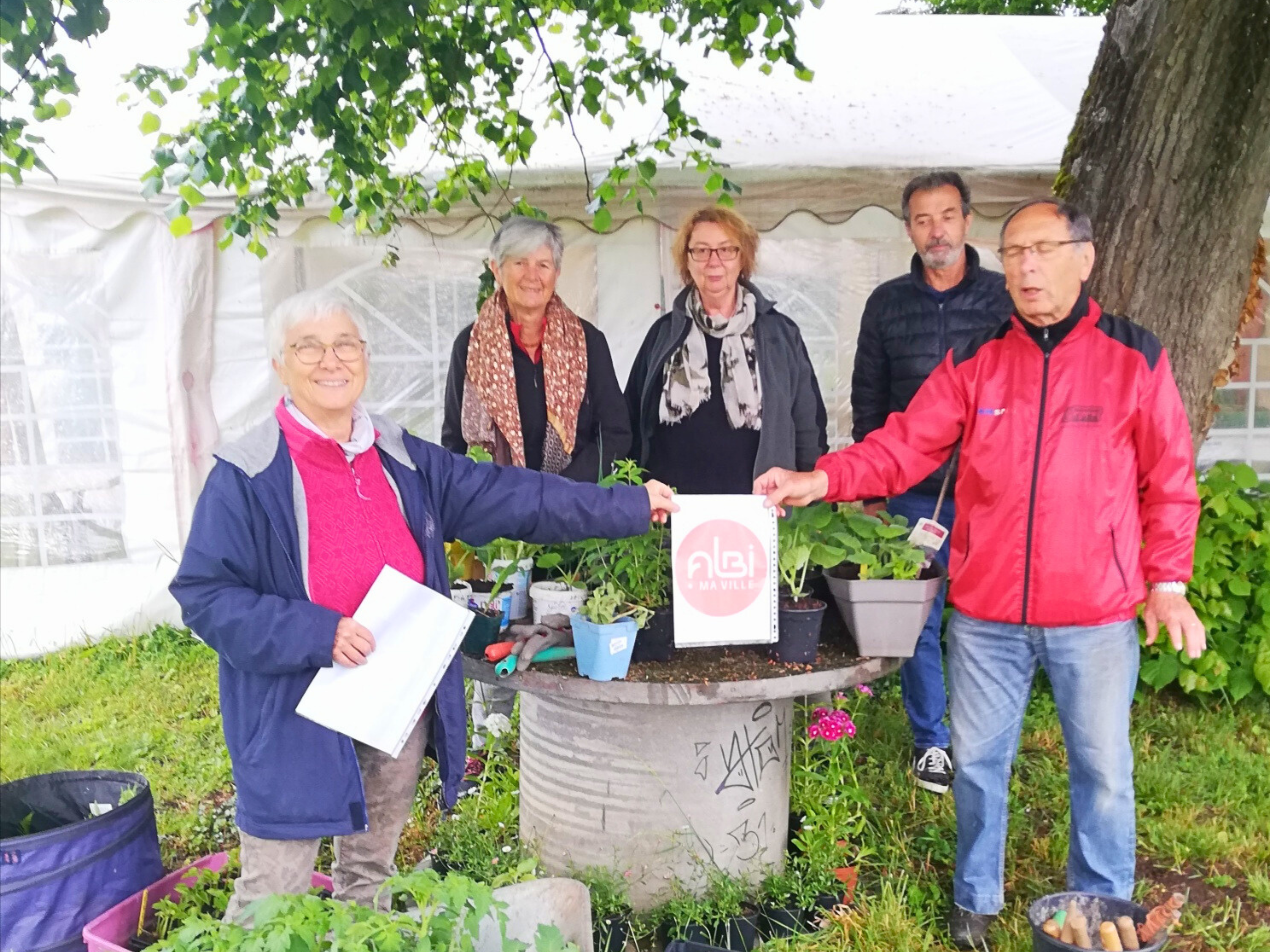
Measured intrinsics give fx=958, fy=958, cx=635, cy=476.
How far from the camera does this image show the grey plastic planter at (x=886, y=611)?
8.01ft

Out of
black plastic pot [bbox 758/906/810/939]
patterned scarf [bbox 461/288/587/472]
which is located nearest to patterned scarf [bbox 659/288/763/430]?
patterned scarf [bbox 461/288/587/472]

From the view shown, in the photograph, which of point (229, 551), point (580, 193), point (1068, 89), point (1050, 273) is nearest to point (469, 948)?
point (229, 551)

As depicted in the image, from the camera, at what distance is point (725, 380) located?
10.8 feet

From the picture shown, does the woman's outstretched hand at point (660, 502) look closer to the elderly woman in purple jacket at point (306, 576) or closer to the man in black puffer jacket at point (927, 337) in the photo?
the elderly woman in purple jacket at point (306, 576)

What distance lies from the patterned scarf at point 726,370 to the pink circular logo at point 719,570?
94 centimetres

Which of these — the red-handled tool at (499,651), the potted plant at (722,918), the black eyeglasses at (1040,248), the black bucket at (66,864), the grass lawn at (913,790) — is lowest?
the grass lawn at (913,790)

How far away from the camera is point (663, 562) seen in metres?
2.60

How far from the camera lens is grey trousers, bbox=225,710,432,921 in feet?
7.18

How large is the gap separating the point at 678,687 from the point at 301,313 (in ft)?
4.06

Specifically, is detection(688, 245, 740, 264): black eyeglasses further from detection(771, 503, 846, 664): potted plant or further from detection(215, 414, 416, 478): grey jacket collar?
detection(215, 414, 416, 478): grey jacket collar

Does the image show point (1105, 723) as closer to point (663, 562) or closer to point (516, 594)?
point (663, 562)

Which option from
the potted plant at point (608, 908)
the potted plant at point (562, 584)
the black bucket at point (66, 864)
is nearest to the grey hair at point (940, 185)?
the potted plant at point (562, 584)

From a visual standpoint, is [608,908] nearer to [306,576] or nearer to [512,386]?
[306,576]

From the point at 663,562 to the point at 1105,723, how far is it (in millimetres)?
1198
